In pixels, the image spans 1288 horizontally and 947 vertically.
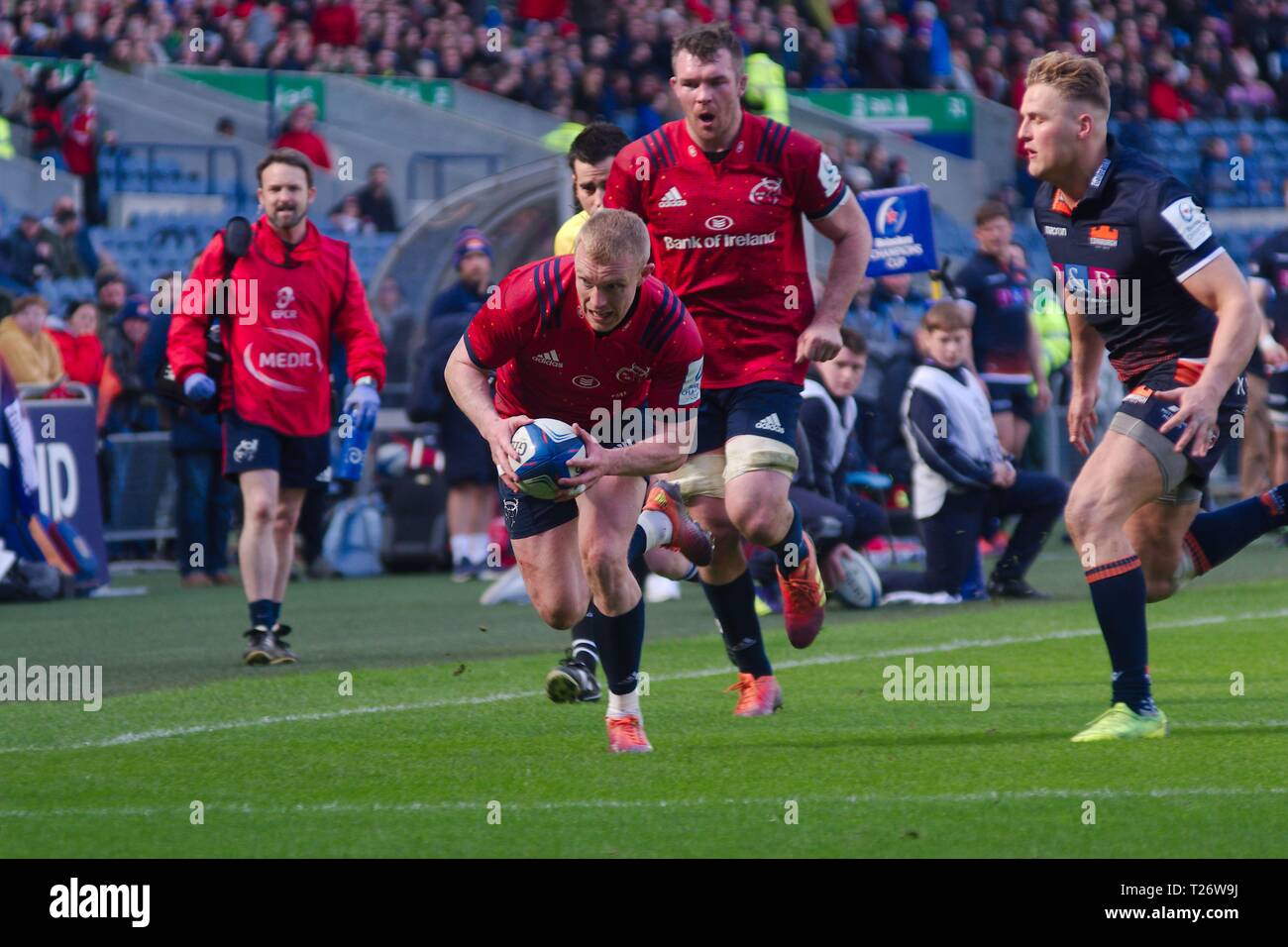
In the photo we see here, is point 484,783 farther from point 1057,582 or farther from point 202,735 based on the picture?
point 1057,582

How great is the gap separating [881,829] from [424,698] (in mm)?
3564

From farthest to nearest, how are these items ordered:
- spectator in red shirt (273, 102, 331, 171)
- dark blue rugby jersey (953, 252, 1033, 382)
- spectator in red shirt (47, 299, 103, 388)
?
spectator in red shirt (273, 102, 331, 171) → spectator in red shirt (47, 299, 103, 388) → dark blue rugby jersey (953, 252, 1033, 382)

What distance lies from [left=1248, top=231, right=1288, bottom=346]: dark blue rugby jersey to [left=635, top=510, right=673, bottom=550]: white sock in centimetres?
1003

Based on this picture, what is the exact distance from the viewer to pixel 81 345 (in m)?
17.4

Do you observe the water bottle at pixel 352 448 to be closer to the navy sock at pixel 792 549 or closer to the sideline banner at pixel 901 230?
the navy sock at pixel 792 549

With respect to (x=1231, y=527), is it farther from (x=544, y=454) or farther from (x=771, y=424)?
(x=544, y=454)

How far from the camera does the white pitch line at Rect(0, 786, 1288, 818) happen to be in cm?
596

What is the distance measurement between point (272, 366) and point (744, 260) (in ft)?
10.2

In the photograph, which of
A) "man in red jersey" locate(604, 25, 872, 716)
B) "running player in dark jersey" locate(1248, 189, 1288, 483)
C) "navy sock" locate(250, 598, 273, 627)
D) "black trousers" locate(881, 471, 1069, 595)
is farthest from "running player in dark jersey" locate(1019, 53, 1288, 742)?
"running player in dark jersey" locate(1248, 189, 1288, 483)

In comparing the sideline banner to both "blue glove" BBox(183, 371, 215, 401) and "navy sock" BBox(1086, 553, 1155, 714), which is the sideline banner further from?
"navy sock" BBox(1086, 553, 1155, 714)

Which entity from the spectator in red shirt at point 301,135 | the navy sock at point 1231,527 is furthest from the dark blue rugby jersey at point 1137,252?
the spectator in red shirt at point 301,135

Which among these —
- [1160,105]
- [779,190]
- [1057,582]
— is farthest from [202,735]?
[1160,105]

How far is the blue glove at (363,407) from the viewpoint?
10.2m

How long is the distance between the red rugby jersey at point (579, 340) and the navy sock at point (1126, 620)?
1.50 meters
